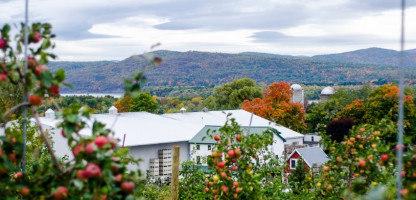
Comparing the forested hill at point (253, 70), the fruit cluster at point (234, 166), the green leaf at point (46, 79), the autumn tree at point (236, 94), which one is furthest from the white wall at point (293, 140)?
the forested hill at point (253, 70)

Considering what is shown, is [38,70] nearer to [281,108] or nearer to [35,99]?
[35,99]

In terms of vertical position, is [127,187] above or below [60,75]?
below

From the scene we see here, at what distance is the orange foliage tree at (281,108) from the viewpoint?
36.1 meters

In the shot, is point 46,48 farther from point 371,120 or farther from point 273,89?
point 273,89

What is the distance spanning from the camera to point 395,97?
29.7 metres

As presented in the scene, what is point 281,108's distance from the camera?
3631cm

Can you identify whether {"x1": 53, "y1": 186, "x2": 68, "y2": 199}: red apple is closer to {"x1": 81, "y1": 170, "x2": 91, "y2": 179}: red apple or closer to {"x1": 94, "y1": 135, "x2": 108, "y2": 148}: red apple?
{"x1": 81, "y1": 170, "x2": 91, "y2": 179}: red apple

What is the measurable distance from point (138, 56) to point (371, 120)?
2986 cm

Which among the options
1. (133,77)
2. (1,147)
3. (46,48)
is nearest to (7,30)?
(46,48)

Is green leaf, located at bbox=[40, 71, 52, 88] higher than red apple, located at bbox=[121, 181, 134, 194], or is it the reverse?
green leaf, located at bbox=[40, 71, 52, 88]

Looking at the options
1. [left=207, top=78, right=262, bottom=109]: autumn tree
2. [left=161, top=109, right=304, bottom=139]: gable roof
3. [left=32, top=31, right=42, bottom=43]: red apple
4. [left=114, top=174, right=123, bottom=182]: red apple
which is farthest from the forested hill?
[left=114, top=174, right=123, bottom=182]: red apple

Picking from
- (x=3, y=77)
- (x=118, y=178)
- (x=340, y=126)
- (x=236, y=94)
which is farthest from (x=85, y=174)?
(x=236, y=94)

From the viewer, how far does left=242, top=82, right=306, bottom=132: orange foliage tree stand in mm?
36125

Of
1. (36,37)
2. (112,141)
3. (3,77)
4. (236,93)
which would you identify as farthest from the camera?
(236,93)
